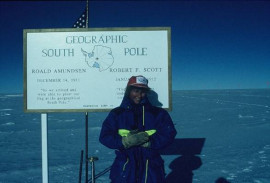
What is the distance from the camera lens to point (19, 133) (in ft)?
42.4

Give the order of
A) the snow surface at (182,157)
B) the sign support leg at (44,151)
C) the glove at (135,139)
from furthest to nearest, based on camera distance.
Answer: the snow surface at (182,157) → the sign support leg at (44,151) → the glove at (135,139)

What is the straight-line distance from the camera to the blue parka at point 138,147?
279cm

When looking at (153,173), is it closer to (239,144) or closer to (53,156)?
(53,156)

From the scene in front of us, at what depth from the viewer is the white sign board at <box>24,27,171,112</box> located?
3.73 m

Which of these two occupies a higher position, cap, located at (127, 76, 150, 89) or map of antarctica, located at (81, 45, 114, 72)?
map of antarctica, located at (81, 45, 114, 72)

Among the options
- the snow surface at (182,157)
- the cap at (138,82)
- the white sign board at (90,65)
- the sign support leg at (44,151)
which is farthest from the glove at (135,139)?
the snow surface at (182,157)

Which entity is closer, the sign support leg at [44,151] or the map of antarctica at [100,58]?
the map of antarctica at [100,58]

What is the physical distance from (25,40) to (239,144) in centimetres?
835

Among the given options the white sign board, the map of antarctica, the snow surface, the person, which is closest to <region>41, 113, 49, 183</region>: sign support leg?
the white sign board

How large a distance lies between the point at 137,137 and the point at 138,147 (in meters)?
0.22

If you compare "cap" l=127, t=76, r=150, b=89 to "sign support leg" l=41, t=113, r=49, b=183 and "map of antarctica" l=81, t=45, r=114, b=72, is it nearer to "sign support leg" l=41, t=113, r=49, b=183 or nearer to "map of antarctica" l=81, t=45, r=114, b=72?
"map of antarctica" l=81, t=45, r=114, b=72

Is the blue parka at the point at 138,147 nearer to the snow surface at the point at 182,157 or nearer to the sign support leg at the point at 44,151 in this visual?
the sign support leg at the point at 44,151

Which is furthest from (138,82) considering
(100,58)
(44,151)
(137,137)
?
(44,151)

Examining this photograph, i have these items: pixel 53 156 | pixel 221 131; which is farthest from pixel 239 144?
pixel 53 156
